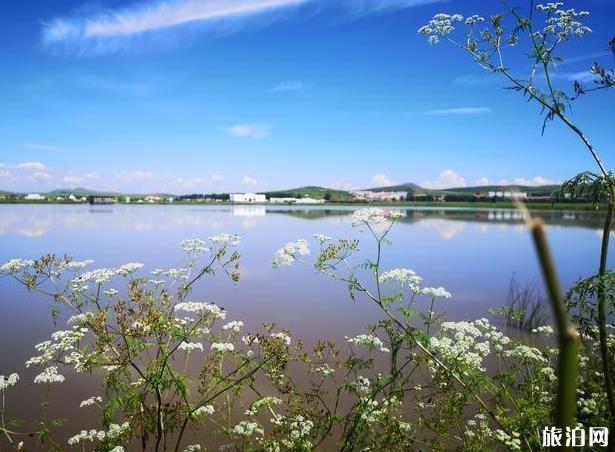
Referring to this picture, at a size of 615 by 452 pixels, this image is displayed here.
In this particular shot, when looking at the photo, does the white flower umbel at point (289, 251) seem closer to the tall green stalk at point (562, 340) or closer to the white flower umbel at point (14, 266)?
the white flower umbel at point (14, 266)

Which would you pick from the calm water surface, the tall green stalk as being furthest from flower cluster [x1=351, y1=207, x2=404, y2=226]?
the tall green stalk

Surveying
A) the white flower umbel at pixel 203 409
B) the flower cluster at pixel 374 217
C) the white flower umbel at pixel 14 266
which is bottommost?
the white flower umbel at pixel 203 409

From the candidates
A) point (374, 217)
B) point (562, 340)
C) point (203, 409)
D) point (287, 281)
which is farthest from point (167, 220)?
point (562, 340)

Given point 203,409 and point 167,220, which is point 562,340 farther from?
point 167,220

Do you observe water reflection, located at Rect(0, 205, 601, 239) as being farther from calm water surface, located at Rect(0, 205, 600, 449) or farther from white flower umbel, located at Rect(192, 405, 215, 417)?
white flower umbel, located at Rect(192, 405, 215, 417)

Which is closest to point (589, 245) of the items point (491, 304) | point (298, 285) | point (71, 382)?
point (491, 304)

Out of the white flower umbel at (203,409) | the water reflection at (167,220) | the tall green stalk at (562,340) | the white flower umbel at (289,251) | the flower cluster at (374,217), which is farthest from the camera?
the water reflection at (167,220)

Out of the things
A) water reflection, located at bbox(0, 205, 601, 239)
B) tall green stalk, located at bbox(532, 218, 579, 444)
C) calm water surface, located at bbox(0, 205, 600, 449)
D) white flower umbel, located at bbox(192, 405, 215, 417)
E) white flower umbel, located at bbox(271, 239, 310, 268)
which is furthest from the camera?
water reflection, located at bbox(0, 205, 601, 239)

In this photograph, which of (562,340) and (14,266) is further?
(14,266)

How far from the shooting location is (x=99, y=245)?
Result: 33.7m

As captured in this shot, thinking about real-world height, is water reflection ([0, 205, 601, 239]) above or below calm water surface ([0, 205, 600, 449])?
above

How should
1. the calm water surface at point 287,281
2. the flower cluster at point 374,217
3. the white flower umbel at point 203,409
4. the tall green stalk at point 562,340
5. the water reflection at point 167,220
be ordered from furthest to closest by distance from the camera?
the water reflection at point 167,220 < the calm water surface at point 287,281 < the flower cluster at point 374,217 < the white flower umbel at point 203,409 < the tall green stalk at point 562,340

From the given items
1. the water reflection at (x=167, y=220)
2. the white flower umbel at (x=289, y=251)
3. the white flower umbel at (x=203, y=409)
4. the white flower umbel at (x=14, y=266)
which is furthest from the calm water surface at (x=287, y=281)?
the water reflection at (x=167, y=220)

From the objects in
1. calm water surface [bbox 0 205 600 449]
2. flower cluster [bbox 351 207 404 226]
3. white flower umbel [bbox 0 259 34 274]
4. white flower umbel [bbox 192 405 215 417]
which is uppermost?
flower cluster [bbox 351 207 404 226]
